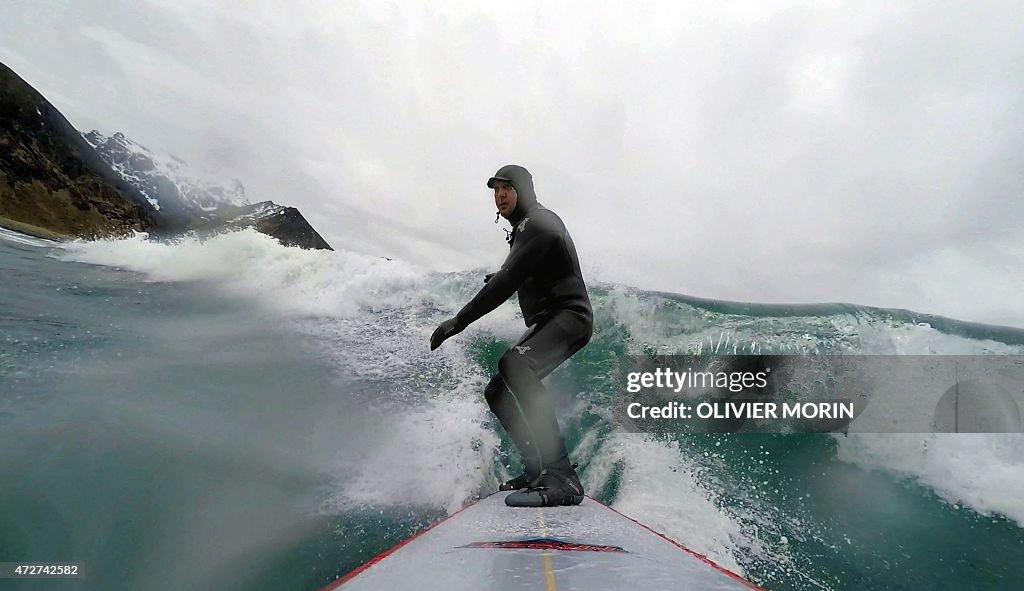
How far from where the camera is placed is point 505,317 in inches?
245

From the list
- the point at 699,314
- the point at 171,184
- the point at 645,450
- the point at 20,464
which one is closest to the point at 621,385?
the point at 645,450

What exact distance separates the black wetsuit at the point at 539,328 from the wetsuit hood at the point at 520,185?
86 mm

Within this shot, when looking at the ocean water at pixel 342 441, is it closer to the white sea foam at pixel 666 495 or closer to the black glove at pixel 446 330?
the white sea foam at pixel 666 495

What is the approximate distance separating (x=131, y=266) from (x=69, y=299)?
3.45 feet

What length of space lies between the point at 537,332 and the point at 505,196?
2.75ft

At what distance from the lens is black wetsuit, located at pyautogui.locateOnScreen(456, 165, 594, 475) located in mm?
2496

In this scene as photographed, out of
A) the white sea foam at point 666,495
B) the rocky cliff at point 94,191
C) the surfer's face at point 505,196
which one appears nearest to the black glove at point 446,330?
the surfer's face at point 505,196

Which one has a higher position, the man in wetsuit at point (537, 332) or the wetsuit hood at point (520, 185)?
the wetsuit hood at point (520, 185)

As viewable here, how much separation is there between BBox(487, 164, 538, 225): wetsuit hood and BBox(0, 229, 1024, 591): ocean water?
286 centimetres

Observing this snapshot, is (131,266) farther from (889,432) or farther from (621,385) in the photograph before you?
(889,432)

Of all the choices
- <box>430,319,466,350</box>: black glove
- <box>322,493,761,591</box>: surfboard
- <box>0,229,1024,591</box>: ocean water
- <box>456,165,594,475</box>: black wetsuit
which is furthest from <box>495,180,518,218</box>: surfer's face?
<box>0,229,1024,591</box>: ocean water

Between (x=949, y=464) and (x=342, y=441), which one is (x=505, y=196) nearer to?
(x=342, y=441)

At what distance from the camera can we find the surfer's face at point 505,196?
8.95 feet

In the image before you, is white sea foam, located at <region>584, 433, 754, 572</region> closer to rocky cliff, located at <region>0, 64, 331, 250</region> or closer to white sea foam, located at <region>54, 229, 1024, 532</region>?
white sea foam, located at <region>54, 229, 1024, 532</region>
